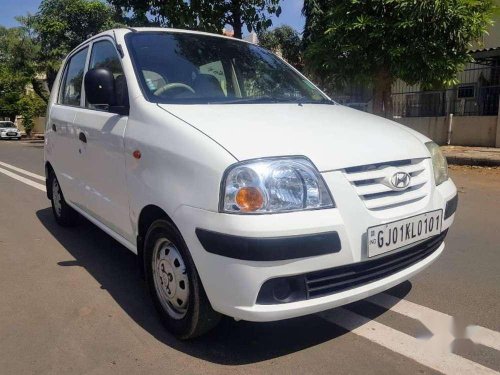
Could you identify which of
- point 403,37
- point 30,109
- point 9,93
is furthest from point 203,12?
point 9,93

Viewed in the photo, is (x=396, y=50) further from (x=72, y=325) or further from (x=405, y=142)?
(x=72, y=325)

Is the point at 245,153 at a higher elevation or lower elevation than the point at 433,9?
lower

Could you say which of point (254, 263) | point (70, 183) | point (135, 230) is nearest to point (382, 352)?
point (254, 263)

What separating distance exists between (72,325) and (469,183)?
731cm

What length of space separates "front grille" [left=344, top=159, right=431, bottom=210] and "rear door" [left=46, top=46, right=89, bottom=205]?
258 cm

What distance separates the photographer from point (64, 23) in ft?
81.2

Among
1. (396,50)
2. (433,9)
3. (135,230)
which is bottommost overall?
(135,230)

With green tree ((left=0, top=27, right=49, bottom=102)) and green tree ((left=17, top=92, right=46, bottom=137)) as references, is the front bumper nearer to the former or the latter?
green tree ((left=0, top=27, right=49, bottom=102))

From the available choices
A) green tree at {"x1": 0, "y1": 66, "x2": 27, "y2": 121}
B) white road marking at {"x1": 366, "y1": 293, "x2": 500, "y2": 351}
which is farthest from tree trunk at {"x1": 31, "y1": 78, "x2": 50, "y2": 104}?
white road marking at {"x1": 366, "y1": 293, "x2": 500, "y2": 351}

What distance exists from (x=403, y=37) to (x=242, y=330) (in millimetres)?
8947

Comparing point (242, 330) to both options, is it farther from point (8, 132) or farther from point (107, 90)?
point (8, 132)

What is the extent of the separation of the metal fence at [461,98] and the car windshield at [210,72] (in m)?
11.2

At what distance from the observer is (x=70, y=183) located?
14.5 ft

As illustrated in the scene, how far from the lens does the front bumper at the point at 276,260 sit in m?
2.21
